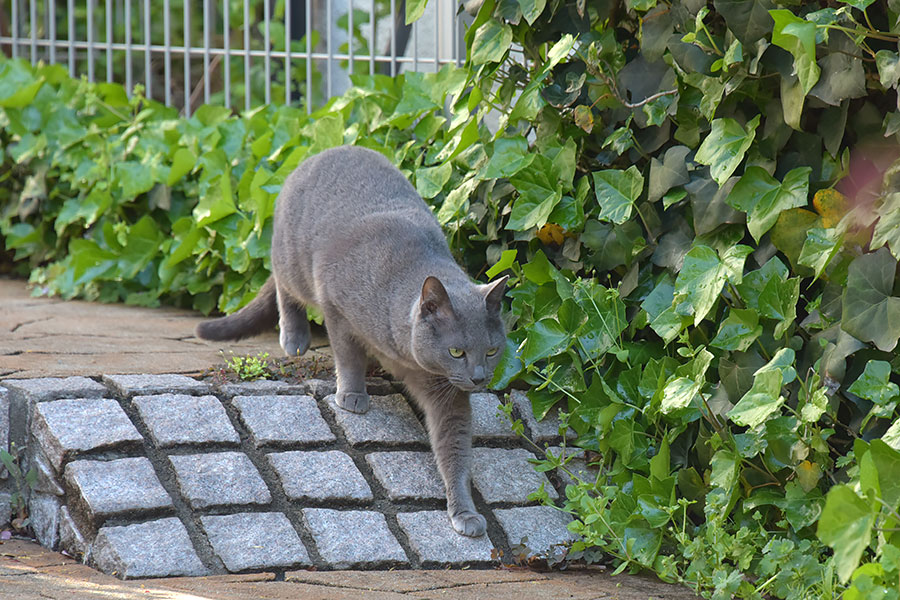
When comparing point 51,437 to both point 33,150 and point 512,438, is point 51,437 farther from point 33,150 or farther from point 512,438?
point 33,150

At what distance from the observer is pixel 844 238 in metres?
2.45

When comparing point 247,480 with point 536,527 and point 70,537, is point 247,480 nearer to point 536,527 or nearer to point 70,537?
point 70,537

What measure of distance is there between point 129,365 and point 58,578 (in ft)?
3.40

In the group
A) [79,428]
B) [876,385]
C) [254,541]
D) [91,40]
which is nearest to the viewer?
[876,385]

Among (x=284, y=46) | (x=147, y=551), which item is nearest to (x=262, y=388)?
(x=147, y=551)

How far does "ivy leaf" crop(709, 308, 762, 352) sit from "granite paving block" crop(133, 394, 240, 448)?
1.44 meters

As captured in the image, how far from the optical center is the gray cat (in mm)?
3105

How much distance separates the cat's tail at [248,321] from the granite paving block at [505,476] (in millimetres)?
1182

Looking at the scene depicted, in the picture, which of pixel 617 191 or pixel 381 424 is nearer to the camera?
pixel 617 191

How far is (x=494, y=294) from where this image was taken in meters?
3.14

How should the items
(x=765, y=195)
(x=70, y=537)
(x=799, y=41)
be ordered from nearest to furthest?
(x=799, y=41), (x=765, y=195), (x=70, y=537)

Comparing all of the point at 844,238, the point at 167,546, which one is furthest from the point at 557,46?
the point at 167,546

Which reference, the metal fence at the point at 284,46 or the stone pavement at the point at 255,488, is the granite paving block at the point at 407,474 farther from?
the metal fence at the point at 284,46

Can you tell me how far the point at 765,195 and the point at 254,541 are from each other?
1624 millimetres
